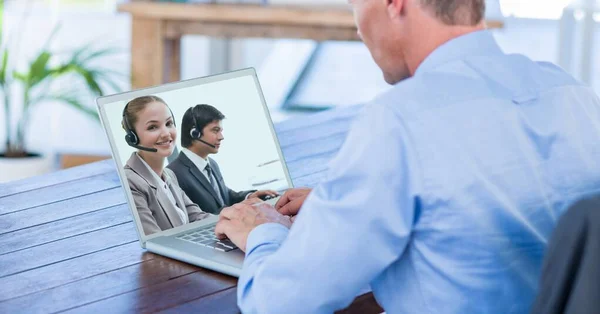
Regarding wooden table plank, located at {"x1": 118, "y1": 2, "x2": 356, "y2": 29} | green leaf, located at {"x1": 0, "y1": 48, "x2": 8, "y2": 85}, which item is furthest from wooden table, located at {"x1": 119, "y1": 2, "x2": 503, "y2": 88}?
green leaf, located at {"x1": 0, "y1": 48, "x2": 8, "y2": 85}

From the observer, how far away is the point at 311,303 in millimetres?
1109

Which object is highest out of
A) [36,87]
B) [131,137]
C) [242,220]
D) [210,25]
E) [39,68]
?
[131,137]

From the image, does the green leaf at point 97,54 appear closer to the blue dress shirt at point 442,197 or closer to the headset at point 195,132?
the headset at point 195,132

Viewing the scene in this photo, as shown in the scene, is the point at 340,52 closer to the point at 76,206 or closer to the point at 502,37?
the point at 502,37

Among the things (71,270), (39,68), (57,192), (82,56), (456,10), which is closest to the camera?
(456,10)

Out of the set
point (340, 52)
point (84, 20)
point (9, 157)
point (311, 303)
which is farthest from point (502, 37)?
point (311, 303)

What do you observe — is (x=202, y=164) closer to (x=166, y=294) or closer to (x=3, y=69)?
(x=166, y=294)

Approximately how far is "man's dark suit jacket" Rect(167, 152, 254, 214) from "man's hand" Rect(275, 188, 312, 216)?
8 cm

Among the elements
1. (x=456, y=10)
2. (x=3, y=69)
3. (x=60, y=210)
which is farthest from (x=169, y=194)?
(x=3, y=69)

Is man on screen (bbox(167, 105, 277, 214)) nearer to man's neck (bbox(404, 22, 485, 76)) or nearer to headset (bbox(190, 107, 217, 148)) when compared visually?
Answer: headset (bbox(190, 107, 217, 148))

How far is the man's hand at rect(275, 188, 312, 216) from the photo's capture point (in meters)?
1.54

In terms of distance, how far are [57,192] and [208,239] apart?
1.41 ft

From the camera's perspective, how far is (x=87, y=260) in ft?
4.51

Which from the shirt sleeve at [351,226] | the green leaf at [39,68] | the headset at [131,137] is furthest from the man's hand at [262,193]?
the green leaf at [39,68]
